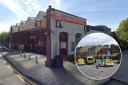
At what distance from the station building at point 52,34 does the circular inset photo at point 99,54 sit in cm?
354

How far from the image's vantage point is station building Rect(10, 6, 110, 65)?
1888cm

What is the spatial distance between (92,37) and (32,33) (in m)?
30.4

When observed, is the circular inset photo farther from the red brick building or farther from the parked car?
the red brick building

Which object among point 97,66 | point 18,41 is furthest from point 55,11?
point 18,41

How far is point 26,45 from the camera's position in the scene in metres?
36.9

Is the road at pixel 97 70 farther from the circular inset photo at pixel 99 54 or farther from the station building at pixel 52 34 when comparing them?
the station building at pixel 52 34

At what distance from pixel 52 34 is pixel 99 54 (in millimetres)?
14543

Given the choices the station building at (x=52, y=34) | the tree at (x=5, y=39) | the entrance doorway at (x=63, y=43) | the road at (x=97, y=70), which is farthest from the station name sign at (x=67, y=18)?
the tree at (x=5, y=39)

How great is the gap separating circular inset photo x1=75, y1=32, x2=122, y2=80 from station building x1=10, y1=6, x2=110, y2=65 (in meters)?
3.54

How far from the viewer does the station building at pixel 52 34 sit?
18.9 meters

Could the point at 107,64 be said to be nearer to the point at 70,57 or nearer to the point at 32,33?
the point at 70,57

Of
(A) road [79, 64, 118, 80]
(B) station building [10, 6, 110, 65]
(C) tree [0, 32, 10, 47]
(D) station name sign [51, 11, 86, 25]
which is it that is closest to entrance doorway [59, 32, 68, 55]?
(B) station building [10, 6, 110, 65]

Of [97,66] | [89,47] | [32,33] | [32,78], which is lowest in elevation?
[32,78]

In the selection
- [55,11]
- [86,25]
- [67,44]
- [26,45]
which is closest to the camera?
[55,11]
